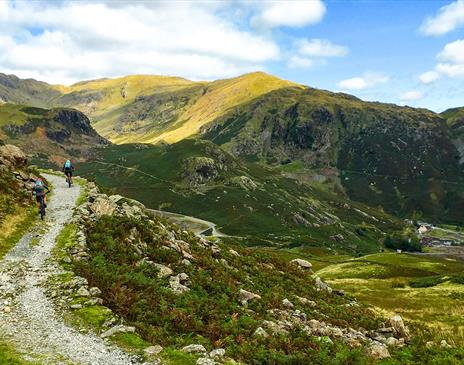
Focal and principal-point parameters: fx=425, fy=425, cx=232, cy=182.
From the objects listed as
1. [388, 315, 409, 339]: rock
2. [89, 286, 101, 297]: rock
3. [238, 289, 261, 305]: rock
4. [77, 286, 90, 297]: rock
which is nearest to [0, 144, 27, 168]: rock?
[77, 286, 90, 297]: rock

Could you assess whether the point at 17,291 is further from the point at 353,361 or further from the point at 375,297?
the point at 375,297

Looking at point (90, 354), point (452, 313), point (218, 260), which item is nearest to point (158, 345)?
point (90, 354)

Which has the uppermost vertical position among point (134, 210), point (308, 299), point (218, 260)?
point (134, 210)

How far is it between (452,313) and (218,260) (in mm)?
38829

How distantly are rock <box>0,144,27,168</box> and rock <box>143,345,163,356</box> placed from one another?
132 feet

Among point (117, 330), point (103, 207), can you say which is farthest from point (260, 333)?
point (103, 207)

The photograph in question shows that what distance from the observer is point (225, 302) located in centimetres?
2708

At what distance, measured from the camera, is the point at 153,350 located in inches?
758

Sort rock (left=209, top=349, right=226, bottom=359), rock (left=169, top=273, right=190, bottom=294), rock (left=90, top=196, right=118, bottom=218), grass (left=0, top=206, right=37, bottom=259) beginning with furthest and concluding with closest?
rock (left=90, top=196, right=118, bottom=218), grass (left=0, top=206, right=37, bottom=259), rock (left=169, top=273, right=190, bottom=294), rock (left=209, top=349, right=226, bottom=359)

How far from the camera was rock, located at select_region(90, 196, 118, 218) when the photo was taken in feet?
124

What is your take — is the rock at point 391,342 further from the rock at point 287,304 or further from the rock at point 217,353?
the rock at point 217,353

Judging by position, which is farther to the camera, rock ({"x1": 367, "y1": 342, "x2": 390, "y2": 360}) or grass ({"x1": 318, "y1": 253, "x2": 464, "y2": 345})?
grass ({"x1": 318, "y1": 253, "x2": 464, "y2": 345})

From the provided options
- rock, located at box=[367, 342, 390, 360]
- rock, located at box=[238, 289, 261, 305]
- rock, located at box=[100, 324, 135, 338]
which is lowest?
rock, located at box=[367, 342, 390, 360]

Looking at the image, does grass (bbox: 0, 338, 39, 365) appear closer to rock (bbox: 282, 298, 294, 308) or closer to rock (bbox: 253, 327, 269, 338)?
rock (bbox: 253, 327, 269, 338)
